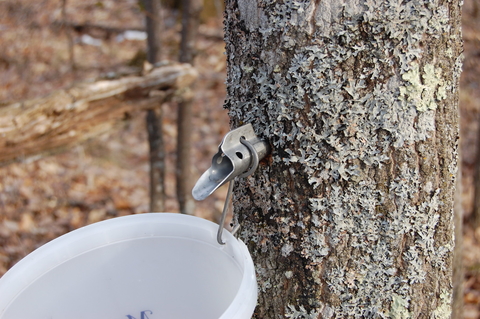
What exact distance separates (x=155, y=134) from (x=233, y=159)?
7.07ft

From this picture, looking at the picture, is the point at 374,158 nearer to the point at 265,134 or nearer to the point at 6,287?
the point at 265,134

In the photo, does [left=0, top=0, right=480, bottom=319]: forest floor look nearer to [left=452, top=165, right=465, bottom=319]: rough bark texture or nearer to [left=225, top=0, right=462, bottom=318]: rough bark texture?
[left=452, top=165, right=465, bottom=319]: rough bark texture

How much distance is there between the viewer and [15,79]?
14.9ft

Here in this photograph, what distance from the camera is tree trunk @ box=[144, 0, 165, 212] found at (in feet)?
8.84

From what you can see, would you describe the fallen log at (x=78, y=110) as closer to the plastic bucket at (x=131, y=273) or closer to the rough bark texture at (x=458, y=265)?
the plastic bucket at (x=131, y=273)

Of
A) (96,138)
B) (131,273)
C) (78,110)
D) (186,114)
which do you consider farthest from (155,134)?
(131,273)

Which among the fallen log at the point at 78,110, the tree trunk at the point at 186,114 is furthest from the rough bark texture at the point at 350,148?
the tree trunk at the point at 186,114

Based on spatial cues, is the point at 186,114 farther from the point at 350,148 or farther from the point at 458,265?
the point at 350,148

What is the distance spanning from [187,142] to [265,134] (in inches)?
82.6

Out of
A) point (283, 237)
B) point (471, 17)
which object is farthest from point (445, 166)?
point (471, 17)

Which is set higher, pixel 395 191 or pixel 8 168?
pixel 395 191

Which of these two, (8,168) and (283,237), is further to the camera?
(8,168)


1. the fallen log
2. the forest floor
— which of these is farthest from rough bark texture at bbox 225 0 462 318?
the forest floor

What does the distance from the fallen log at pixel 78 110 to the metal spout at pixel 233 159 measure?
161cm
